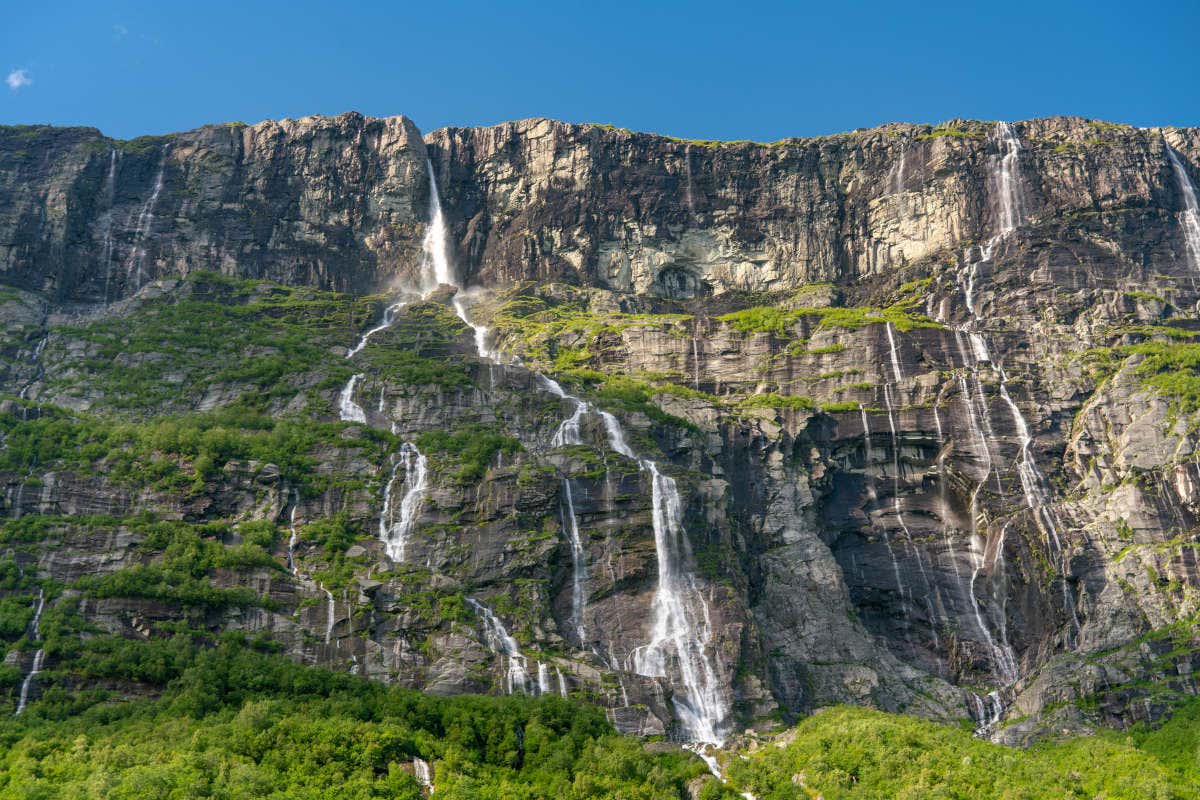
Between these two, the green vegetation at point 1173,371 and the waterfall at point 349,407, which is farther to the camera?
the waterfall at point 349,407

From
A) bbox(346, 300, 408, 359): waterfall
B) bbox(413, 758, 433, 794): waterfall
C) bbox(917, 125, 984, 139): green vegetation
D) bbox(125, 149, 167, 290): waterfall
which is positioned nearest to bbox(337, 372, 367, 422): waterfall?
bbox(346, 300, 408, 359): waterfall

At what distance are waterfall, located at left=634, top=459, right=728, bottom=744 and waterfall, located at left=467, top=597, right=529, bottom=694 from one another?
26.3 ft

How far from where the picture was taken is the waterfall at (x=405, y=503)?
74938 mm

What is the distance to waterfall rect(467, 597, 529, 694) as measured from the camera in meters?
63.6

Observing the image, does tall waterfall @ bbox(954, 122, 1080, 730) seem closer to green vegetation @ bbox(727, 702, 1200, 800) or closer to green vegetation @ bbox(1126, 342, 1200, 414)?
green vegetation @ bbox(1126, 342, 1200, 414)

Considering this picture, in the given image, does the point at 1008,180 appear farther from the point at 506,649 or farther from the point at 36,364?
the point at 36,364

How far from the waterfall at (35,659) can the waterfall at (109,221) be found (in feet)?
190

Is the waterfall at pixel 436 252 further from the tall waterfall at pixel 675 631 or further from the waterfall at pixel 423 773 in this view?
the waterfall at pixel 423 773

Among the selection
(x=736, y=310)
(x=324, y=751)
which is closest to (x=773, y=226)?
(x=736, y=310)

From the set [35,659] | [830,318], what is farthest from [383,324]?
[35,659]

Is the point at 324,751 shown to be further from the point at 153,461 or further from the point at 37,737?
the point at 153,461

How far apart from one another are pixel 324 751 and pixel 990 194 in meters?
94.5

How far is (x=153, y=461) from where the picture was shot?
257 feet

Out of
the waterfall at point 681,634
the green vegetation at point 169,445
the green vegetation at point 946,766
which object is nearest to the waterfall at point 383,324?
the green vegetation at point 169,445
